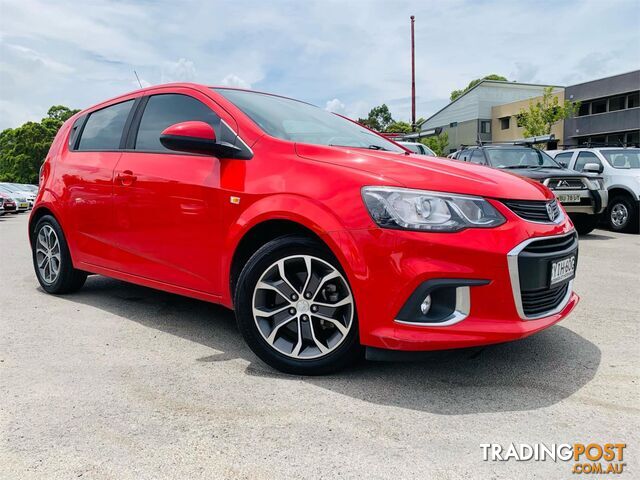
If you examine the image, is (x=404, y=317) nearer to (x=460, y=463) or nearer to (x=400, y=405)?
(x=400, y=405)

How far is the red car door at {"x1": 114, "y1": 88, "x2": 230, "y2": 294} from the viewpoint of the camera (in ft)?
10.5

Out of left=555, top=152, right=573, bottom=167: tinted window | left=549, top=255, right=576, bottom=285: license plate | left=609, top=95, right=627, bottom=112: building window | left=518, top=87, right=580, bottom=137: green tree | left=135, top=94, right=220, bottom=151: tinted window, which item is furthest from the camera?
left=609, top=95, right=627, bottom=112: building window

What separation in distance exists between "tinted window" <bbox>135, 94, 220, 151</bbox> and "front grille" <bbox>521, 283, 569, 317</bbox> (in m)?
2.06

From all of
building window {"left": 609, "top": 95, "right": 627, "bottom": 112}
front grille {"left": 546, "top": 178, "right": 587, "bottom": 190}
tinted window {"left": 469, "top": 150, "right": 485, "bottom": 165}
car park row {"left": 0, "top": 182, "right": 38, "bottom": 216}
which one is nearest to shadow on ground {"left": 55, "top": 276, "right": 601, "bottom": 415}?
front grille {"left": 546, "top": 178, "right": 587, "bottom": 190}

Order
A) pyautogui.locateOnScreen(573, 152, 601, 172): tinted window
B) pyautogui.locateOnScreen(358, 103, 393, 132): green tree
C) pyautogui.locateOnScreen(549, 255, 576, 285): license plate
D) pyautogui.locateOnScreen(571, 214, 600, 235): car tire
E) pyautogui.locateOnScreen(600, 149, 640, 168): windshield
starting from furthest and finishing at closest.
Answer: pyautogui.locateOnScreen(358, 103, 393, 132): green tree, pyautogui.locateOnScreen(573, 152, 601, 172): tinted window, pyautogui.locateOnScreen(600, 149, 640, 168): windshield, pyautogui.locateOnScreen(571, 214, 600, 235): car tire, pyautogui.locateOnScreen(549, 255, 576, 285): license plate

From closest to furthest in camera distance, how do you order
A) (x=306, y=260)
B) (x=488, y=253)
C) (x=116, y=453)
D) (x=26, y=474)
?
(x=26, y=474) < (x=116, y=453) < (x=488, y=253) < (x=306, y=260)

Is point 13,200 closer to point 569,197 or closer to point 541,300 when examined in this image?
point 569,197

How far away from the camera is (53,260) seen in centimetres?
473

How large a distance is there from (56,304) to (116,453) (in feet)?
9.20

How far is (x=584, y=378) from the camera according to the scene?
276 centimetres

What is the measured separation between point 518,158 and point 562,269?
6891 millimetres

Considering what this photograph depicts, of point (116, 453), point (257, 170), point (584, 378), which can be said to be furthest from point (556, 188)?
point (116, 453)

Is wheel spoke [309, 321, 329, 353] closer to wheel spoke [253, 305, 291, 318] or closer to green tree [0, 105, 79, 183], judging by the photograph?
wheel spoke [253, 305, 291, 318]

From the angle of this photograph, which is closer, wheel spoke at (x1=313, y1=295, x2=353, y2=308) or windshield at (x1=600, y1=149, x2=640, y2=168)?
wheel spoke at (x1=313, y1=295, x2=353, y2=308)
